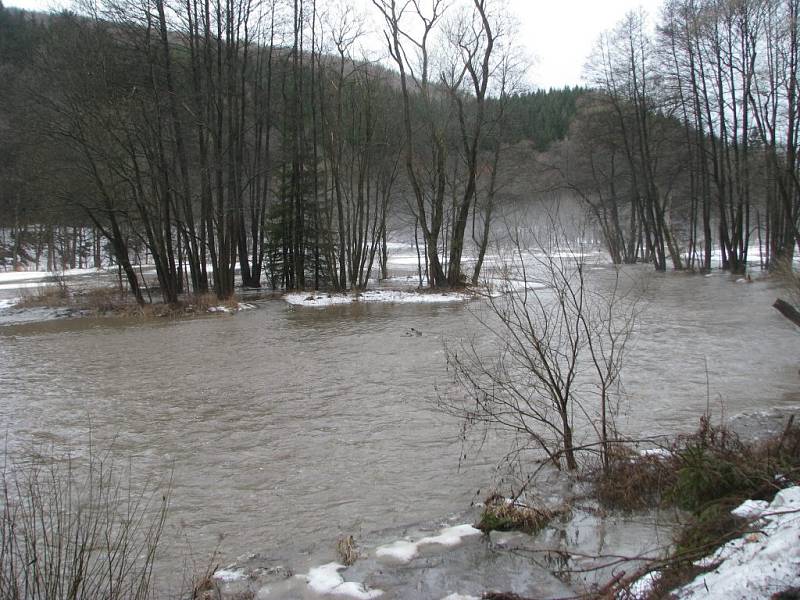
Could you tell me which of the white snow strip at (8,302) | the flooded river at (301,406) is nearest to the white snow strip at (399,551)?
the flooded river at (301,406)

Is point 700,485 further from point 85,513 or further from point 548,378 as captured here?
point 85,513

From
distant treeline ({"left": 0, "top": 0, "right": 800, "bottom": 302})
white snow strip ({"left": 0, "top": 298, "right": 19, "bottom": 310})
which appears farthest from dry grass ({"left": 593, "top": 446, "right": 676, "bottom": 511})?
white snow strip ({"left": 0, "top": 298, "right": 19, "bottom": 310})

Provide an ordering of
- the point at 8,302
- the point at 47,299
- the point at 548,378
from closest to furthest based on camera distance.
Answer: the point at 548,378 → the point at 47,299 → the point at 8,302

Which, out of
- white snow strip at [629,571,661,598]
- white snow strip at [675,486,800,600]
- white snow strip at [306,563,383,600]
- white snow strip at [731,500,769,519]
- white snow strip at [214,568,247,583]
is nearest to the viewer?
white snow strip at [675,486,800,600]

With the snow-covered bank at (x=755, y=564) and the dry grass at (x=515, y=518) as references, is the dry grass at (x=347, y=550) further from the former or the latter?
the snow-covered bank at (x=755, y=564)

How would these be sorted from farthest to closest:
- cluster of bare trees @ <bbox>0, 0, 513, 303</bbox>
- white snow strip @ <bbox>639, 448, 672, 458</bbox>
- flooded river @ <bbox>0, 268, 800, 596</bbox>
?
cluster of bare trees @ <bbox>0, 0, 513, 303</bbox>
flooded river @ <bbox>0, 268, 800, 596</bbox>
white snow strip @ <bbox>639, 448, 672, 458</bbox>

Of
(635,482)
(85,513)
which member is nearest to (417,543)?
(635,482)

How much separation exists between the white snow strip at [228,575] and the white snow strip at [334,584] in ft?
1.67

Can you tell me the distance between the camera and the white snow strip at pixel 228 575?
4180 millimetres

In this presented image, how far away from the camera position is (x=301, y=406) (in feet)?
28.9

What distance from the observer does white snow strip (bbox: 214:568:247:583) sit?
4180 mm

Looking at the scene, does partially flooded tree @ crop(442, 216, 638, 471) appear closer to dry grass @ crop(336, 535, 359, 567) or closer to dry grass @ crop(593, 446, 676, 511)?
dry grass @ crop(593, 446, 676, 511)

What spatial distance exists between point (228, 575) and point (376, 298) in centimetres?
1903

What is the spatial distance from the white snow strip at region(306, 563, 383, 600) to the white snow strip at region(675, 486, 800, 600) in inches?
78.0
